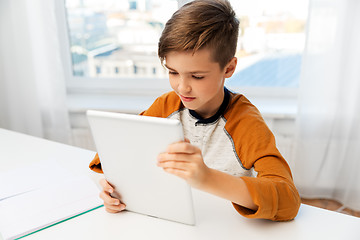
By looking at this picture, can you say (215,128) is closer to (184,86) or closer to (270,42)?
(184,86)

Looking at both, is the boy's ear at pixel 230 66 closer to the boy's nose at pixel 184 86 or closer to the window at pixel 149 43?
the boy's nose at pixel 184 86

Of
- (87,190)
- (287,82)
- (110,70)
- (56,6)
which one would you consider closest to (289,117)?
(287,82)

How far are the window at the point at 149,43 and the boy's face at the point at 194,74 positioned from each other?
1.36 m

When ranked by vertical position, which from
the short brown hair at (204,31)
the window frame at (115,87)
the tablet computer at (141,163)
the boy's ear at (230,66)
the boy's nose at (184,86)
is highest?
the short brown hair at (204,31)

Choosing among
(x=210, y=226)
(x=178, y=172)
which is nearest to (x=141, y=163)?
(x=178, y=172)

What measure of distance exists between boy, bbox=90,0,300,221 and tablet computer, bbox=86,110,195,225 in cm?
3

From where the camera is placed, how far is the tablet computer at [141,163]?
709 millimetres

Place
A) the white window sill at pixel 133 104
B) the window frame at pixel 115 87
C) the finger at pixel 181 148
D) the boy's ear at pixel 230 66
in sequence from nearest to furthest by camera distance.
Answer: the finger at pixel 181 148
the boy's ear at pixel 230 66
the white window sill at pixel 133 104
the window frame at pixel 115 87

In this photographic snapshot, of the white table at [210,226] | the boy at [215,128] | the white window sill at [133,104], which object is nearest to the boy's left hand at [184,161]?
the boy at [215,128]

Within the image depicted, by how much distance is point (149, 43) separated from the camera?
2.40m

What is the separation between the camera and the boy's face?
896mm

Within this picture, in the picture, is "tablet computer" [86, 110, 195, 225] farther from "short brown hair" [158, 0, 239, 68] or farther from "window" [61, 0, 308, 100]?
"window" [61, 0, 308, 100]

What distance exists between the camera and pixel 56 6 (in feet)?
7.69

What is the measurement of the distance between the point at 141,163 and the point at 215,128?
0.37 meters
